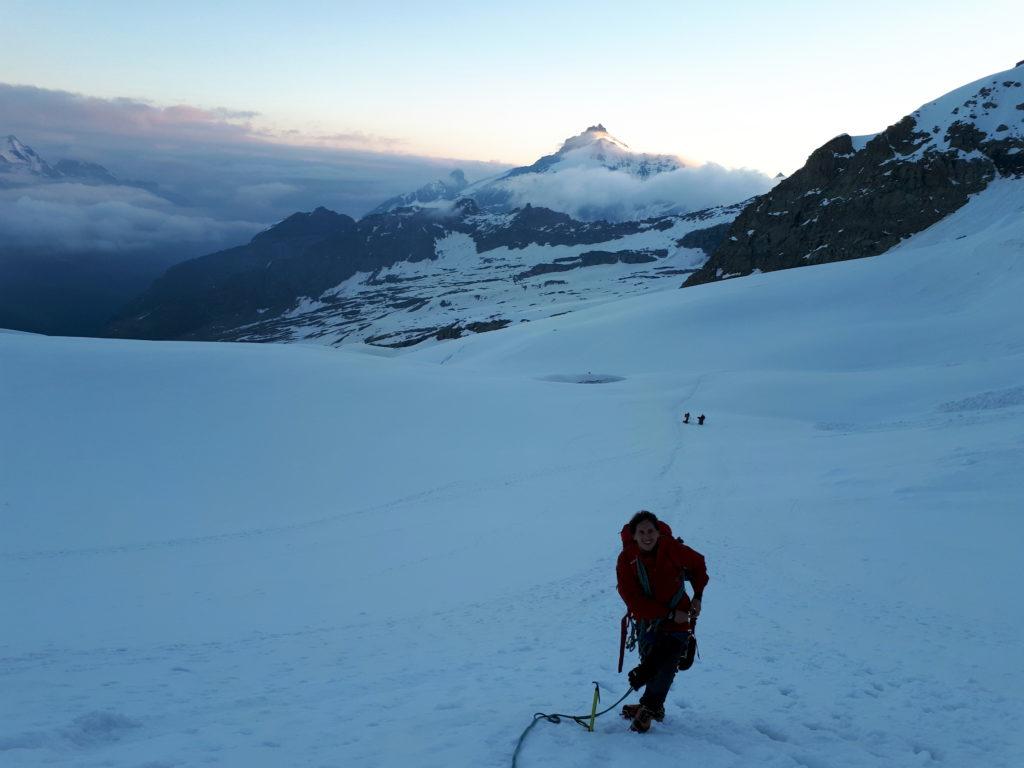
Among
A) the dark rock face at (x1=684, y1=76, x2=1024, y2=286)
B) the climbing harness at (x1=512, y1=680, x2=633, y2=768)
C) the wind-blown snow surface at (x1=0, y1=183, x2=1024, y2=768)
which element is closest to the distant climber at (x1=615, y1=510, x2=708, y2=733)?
the climbing harness at (x1=512, y1=680, x2=633, y2=768)

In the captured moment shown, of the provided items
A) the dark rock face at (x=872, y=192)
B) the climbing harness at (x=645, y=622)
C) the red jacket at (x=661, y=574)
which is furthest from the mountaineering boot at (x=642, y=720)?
the dark rock face at (x=872, y=192)

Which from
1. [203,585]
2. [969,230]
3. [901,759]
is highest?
[969,230]

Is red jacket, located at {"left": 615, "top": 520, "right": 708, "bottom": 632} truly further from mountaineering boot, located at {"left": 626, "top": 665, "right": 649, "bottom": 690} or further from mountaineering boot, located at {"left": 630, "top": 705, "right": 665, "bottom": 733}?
mountaineering boot, located at {"left": 630, "top": 705, "right": 665, "bottom": 733}

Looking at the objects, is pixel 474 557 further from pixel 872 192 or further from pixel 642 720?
pixel 872 192

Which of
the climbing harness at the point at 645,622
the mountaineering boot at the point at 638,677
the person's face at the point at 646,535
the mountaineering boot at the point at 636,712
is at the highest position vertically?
the person's face at the point at 646,535

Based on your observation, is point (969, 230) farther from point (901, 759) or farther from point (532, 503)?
point (901, 759)

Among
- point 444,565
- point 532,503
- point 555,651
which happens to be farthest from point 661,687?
point 532,503

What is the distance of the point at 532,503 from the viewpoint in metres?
19.7

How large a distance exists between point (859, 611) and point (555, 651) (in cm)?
500

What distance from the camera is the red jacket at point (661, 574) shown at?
596 cm

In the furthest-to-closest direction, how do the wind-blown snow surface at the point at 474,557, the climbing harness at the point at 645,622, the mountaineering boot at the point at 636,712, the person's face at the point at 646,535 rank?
1. the wind-blown snow surface at the point at 474,557
2. the mountaineering boot at the point at 636,712
3. the climbing harness at the point at 645,622
4. the person's face at the point at 646,535

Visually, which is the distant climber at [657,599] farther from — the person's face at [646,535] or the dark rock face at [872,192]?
the dark rock face at [872,192]

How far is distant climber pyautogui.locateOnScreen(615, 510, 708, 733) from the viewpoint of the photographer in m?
5.96

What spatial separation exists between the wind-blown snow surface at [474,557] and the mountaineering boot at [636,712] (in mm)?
136
